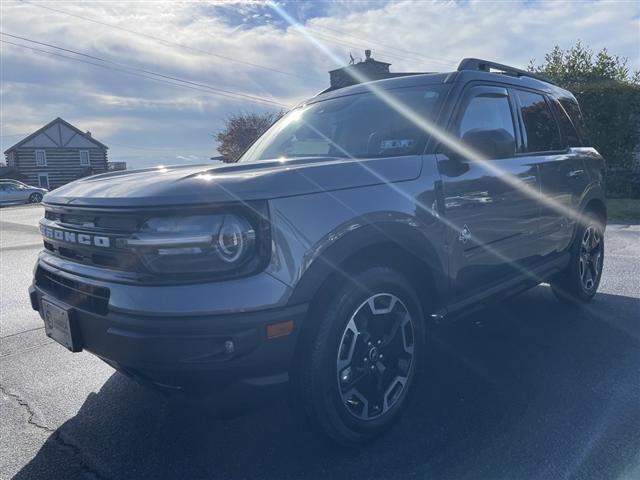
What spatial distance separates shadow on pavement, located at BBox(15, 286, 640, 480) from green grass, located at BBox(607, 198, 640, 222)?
1033cm

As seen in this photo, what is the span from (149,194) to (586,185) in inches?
161

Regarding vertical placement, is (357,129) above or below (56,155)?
above

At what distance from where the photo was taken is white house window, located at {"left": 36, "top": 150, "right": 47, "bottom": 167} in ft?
143

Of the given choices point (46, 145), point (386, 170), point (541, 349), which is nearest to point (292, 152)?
point (386, 170)

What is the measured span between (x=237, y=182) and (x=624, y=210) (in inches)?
558

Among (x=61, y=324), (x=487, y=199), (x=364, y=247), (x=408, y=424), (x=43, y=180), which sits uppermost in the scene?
(x=487, y=199)

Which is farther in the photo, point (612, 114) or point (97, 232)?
point (612, 114)

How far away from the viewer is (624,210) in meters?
13.8

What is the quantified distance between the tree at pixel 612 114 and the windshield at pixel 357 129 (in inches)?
615

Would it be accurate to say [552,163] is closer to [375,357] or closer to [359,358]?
[375,357]

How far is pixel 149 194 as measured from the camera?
2.23 metres

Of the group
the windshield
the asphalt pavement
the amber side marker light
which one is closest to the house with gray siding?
the windshield

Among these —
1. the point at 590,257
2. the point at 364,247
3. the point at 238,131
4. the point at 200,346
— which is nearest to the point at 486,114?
the point at 364,247

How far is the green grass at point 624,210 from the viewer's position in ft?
41.9
